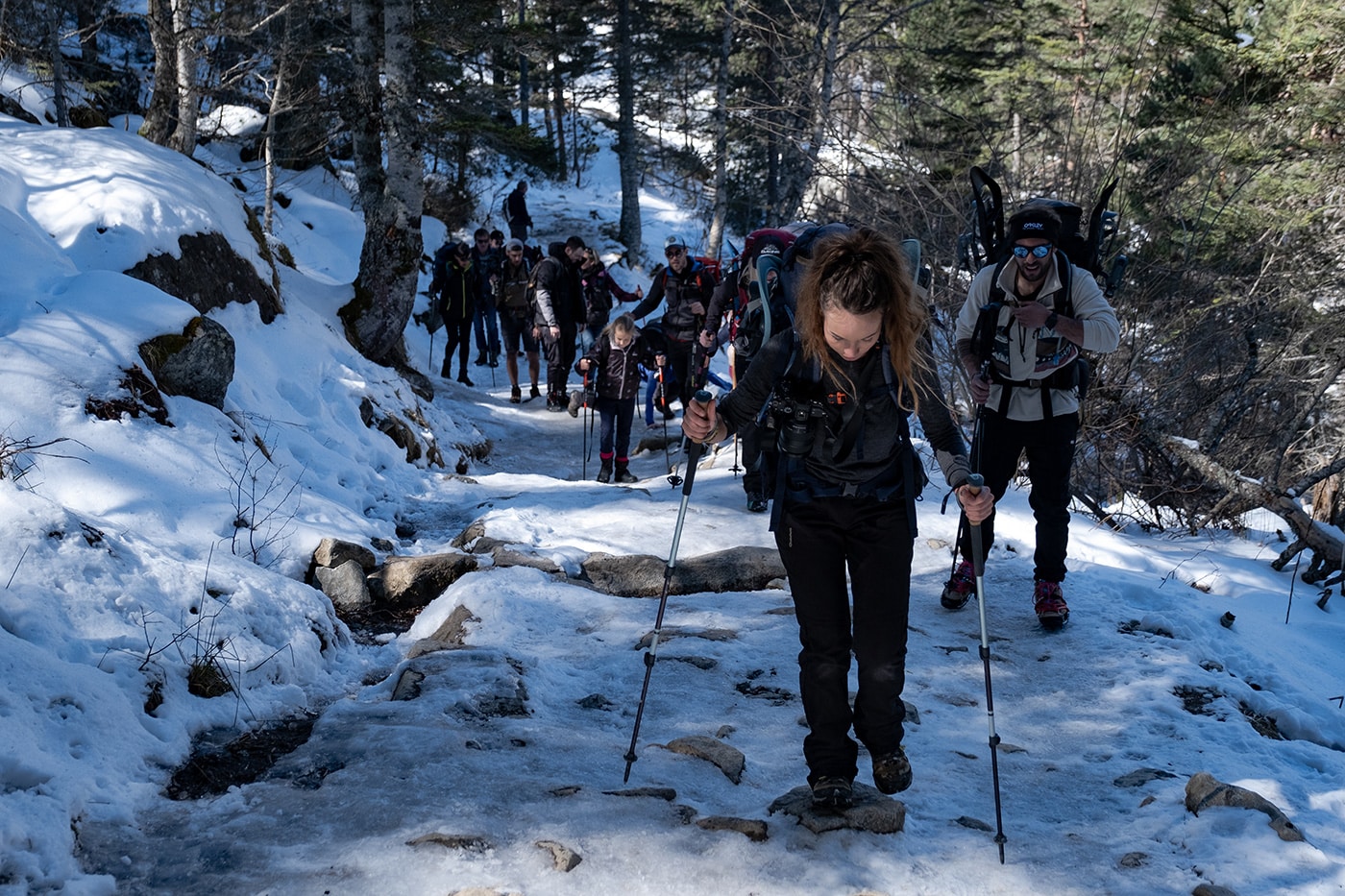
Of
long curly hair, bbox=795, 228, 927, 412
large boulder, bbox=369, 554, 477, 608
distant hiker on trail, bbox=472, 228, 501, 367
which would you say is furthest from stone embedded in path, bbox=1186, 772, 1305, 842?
distant hiker on trail, bbox=472, 228, 501, 367

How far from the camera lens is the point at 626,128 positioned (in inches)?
1123

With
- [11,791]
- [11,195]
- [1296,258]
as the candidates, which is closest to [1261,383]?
[1296,258]

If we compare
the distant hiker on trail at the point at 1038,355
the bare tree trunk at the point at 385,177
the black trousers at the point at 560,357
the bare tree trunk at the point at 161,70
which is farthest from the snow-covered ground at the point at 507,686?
the black trousers at the point at 560,357

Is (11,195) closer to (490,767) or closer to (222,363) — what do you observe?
(222,363)

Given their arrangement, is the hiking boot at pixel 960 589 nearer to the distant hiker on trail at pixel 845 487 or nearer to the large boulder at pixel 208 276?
the distant hiker on trail at pixel 845 487

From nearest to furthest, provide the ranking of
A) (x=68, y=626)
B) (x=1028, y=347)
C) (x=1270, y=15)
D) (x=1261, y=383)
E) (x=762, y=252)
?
(x=68, y=626) → (x=1028, y=347) → (x=762, y=252) → (x=1261, y=383) → (x=1270, y=15)

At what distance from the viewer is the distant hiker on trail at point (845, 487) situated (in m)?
3.26

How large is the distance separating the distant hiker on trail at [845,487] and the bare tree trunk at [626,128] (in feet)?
87.1

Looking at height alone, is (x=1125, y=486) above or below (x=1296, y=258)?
below

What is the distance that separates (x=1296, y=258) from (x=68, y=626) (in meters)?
12.4

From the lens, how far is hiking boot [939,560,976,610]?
20.2 feet

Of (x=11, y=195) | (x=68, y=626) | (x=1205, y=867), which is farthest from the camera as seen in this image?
(x=11, y=195)

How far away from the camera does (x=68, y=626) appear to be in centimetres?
395

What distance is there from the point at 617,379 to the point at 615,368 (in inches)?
5.0
